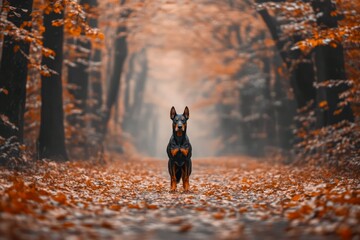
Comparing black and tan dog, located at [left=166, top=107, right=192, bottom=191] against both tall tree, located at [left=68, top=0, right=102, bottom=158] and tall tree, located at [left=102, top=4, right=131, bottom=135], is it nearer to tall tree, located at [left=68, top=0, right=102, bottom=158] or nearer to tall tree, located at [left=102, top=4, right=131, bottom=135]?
tall tree, located at [left=68, top=0, right=102, bottom=158]

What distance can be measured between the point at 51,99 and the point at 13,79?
10.4 feet

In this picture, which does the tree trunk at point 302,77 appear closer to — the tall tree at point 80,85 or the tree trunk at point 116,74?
the tall tree at point 80,85

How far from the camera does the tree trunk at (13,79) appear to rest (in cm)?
1088

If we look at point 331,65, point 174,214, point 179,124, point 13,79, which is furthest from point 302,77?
point 174,214

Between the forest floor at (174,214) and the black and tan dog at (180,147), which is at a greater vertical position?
the black and tan dog at (180,147)

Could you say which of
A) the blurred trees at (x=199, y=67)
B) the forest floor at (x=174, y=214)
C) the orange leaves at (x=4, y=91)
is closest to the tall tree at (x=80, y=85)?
the blurred trees at (x=199, y=67)

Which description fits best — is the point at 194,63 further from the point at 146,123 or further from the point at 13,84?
the point at 13,84

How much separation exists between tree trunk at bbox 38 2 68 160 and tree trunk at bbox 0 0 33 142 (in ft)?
9.25

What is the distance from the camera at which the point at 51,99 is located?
14.1m

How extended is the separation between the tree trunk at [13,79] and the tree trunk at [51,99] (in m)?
2.82

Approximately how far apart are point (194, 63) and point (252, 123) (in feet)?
37.6

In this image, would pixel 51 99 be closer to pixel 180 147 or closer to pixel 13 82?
pixel 13 82

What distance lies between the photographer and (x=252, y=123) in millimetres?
32094

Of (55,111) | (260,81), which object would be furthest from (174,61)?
(55,111)
